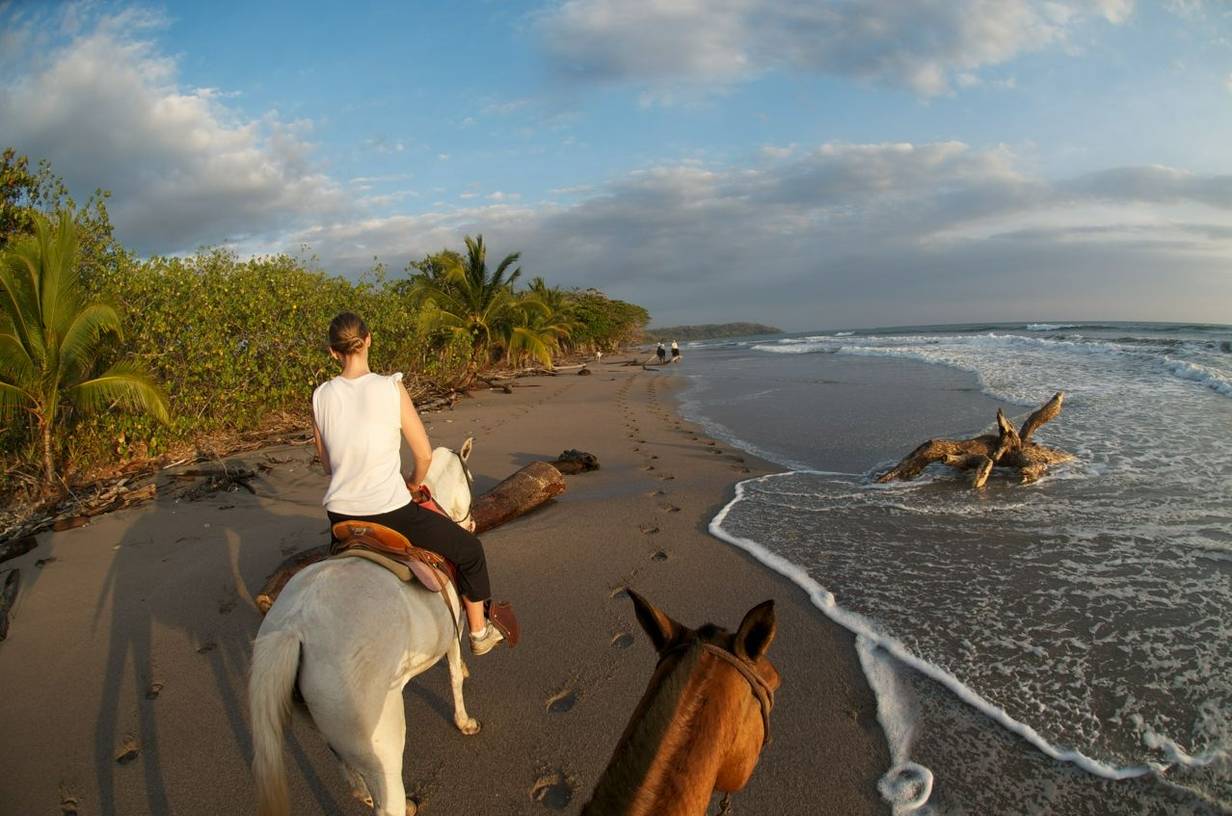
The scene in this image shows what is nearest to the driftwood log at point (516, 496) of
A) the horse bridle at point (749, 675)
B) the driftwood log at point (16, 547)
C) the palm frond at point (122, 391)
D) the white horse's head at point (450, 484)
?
the white horse's head at point (450, 484)

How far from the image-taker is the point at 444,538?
3262 mm

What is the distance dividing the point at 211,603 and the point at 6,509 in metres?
4.82

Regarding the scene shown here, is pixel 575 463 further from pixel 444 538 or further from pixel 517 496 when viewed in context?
pixel 444 538

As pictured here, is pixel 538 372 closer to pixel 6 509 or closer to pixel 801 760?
pixel 6 509

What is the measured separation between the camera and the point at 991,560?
500cm

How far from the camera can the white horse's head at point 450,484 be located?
379 cm

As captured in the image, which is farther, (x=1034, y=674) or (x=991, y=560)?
(x=991, y=560)

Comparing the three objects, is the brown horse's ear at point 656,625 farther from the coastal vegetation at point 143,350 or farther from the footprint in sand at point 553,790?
the coastal vegetation at point 143,350

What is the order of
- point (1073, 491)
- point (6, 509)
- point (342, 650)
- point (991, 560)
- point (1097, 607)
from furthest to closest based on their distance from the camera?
point (6, 509)
point (1073, 491)
point (991, 560)
point (1097, 607)
point (342, 650)

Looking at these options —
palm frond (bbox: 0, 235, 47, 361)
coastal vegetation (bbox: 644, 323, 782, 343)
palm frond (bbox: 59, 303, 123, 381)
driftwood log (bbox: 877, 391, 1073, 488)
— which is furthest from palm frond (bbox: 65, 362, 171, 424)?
coastal vegetation (bbox: 644, 323, 782, 343)

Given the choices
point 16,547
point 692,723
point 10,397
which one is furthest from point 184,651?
point 10,397

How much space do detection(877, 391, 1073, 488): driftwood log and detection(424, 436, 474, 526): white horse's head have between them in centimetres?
571

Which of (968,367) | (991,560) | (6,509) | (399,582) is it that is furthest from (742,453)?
(968,367)

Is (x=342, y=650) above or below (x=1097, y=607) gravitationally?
above
